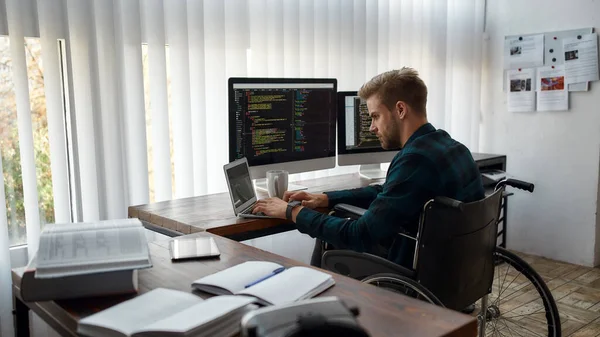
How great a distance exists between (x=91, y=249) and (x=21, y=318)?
326 millimetres

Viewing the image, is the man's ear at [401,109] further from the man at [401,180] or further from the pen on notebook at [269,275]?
the pen on notebook at [269,275]

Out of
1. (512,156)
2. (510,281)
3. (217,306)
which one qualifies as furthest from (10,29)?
(512,156)

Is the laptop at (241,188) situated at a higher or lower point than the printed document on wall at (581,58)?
lower

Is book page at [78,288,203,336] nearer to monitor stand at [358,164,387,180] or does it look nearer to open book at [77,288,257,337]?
open book at [77,288,257,337]

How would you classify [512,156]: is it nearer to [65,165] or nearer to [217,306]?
[65,165]

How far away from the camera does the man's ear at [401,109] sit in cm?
192

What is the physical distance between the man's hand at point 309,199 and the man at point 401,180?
0.15m

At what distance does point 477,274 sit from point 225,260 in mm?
865

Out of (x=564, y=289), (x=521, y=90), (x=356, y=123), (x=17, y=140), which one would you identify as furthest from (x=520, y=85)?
(x=17, y=140)

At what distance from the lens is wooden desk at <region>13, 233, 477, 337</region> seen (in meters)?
1.01

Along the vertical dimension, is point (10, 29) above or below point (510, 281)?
above

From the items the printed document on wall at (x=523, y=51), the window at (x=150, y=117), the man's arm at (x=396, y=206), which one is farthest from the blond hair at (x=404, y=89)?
the printed document on wall at (x=523, y=51)

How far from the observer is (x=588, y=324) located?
2.81 metres

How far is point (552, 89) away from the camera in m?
3.79
